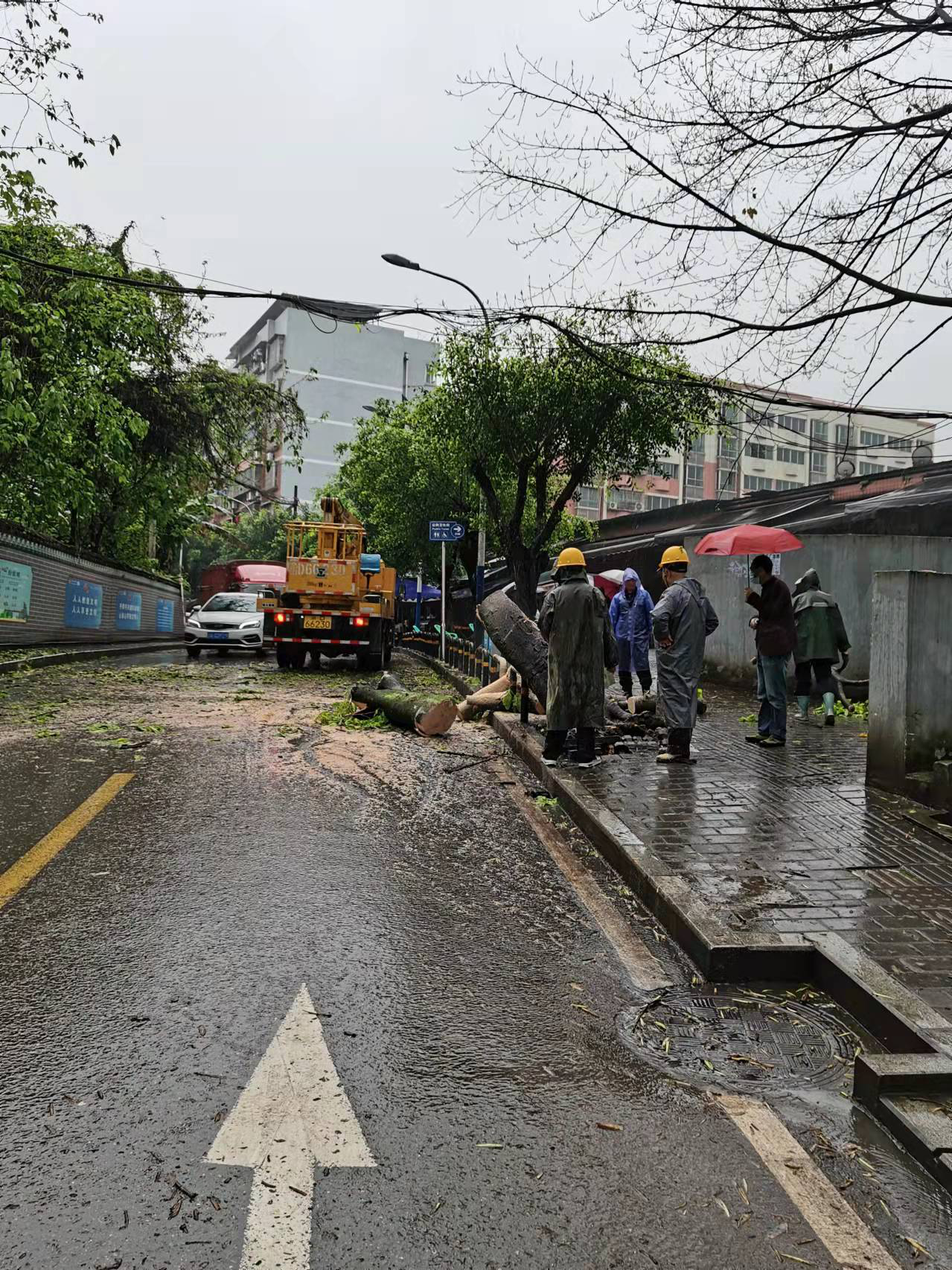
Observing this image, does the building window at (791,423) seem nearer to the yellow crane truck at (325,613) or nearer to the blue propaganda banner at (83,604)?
the yellow crane truck at (325,613)

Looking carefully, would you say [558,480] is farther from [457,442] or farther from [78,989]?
[78,989]

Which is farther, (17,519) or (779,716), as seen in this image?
(17,519)

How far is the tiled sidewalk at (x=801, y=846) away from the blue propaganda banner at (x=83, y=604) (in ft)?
54.9

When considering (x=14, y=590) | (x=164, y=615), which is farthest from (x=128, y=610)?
(x=14, y=590)

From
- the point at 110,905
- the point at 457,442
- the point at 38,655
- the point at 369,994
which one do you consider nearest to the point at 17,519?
the point at 38,655

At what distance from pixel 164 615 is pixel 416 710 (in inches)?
931

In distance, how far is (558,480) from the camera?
35.7 metres

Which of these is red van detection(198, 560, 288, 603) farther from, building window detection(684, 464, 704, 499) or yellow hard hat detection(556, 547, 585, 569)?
building window detection(684, 464, 704, 499)

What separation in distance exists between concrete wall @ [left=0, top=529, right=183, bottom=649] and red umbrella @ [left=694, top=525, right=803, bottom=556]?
13182mm

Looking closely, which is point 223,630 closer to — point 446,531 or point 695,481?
point 446,531

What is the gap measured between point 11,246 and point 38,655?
7.44 meters

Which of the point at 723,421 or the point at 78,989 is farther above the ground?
the point at 723,421

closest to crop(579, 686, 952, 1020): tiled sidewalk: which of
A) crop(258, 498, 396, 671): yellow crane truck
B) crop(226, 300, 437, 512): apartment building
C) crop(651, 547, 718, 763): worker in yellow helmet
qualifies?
crop(651, 547, 718, 763): worker in yellow helmet

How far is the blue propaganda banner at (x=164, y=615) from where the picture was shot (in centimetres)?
3175
